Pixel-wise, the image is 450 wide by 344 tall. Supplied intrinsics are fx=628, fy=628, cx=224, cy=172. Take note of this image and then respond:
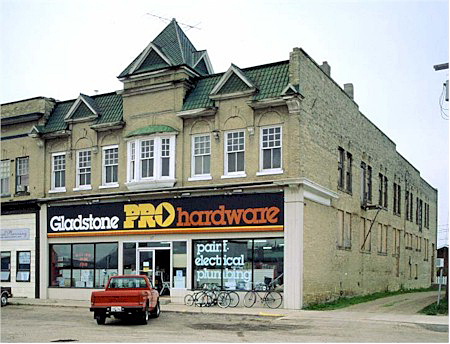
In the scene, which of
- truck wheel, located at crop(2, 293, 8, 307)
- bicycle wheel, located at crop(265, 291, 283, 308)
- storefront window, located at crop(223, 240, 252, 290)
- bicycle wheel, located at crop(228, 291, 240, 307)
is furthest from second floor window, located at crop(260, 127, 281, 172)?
truck wheel, located at crop(2, 293, 8, 307)

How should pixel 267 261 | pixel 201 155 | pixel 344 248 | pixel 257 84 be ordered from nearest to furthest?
pixel 267 261 < pixel 257 84 < pixel 201 155 < pixel 344 248

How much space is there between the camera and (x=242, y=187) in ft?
85.2

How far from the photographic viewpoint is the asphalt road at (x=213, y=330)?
16.3 metres

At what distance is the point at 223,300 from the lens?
25.6 m

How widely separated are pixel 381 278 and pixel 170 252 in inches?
600

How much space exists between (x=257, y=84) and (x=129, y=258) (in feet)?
32.9

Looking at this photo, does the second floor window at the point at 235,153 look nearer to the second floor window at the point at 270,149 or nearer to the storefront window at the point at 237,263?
the second floor window at the point at 270,149

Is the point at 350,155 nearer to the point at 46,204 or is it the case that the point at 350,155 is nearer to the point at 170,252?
the point at 170,252

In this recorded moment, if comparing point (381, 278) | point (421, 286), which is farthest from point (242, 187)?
point (421, 286)

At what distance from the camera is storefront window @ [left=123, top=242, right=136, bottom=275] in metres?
29.1

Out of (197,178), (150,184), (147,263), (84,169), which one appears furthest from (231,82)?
(84,169)

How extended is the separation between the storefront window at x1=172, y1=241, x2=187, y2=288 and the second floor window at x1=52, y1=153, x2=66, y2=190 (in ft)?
26.2

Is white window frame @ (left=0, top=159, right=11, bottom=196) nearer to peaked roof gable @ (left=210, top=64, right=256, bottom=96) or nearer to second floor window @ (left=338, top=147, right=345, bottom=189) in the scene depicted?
peaked roof gable @ (left=210, top=64, right=256, bottom=96)

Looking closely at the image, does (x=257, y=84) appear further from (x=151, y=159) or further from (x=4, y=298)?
(x=4, y=298)
